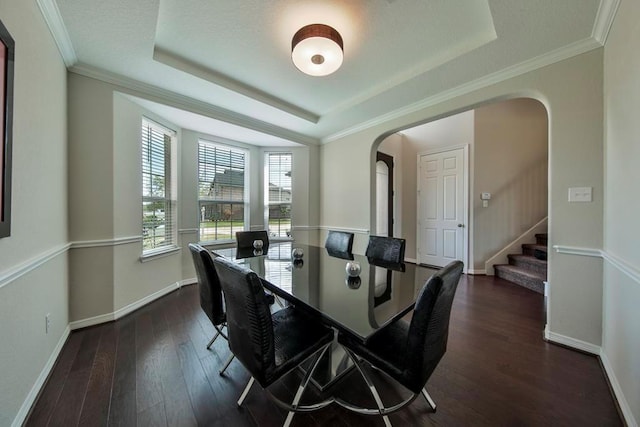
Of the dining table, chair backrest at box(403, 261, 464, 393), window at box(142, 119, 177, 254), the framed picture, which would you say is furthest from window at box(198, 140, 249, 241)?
chair backrest at box(403, 261, 464, 393)

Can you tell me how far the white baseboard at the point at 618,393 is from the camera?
125cm

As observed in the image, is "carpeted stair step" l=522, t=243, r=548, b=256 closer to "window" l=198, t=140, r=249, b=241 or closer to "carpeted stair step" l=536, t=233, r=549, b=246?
"carpeted stair step" l=536, t=233, r=549, b=246

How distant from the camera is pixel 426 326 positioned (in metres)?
0.99

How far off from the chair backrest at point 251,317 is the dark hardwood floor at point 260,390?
49 centimetres

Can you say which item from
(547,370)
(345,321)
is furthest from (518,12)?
(547,370)

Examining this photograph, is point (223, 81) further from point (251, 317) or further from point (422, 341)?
point (422, 341)

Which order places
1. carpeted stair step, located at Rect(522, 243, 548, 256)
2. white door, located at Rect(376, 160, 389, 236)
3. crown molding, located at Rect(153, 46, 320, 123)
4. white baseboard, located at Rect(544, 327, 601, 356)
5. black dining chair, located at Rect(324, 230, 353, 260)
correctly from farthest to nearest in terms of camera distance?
white door, located at Rect(376, 160, 389, 236), carpeted stair step, located at Rect(522, 243, 548, 256), black dining chair, located at Rect(324, 230, 353, 260), crown molding, located at Rect(153, 46, 320, 123), white baseboard, located at Rect(544, 327, 601, 356)

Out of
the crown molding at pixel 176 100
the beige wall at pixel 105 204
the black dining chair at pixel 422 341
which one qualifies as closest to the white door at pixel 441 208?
the crown molding at pixel 176 100

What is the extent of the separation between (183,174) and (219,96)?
4.57 feet

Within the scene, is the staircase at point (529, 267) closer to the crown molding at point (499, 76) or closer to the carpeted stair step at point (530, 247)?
the carpeted stair step at point (530, 247)

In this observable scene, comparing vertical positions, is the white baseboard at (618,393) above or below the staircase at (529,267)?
below

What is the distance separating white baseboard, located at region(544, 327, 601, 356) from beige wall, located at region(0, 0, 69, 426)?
3.66 meters

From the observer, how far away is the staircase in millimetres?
3352

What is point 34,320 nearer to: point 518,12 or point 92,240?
point 92,240
